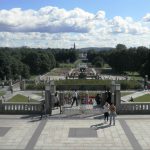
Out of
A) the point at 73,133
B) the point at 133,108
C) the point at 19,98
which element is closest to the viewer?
the point at 73,133

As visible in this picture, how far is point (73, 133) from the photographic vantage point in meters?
23.1

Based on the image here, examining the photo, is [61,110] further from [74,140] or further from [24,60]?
[24,60]

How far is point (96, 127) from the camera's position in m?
24.7

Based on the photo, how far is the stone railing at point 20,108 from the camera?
2914 centimetres

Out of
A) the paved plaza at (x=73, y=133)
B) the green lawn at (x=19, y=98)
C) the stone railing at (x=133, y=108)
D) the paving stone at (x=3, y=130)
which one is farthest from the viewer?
the green lawn at (x=19, y=98)

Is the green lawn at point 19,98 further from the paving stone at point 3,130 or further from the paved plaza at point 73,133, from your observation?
the paving stone at point 3,130

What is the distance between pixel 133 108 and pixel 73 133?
757cm

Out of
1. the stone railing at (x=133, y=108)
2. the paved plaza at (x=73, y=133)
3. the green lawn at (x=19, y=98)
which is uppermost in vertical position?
the stone railing at (x=133, y=108)

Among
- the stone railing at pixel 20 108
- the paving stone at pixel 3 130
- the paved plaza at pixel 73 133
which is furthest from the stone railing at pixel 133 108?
the paving stone at pixel 3 130

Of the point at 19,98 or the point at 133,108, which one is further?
the point at 19,98

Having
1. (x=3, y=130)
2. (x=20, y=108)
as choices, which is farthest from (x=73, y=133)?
(x=20, y=108)

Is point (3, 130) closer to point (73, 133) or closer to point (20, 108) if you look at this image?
point (73, 133)

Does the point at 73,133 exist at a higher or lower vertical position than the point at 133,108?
lower

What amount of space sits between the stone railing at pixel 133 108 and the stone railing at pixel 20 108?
6025mm
